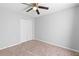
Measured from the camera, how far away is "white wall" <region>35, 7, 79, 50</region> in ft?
6.83

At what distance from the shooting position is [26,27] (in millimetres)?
2002

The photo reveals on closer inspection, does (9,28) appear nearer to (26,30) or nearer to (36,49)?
(26,30)

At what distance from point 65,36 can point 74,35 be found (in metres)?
0.42

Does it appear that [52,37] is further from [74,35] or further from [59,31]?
[74,35]

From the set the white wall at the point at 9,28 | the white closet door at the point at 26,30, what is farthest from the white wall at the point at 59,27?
the white wall at the point at 9,28

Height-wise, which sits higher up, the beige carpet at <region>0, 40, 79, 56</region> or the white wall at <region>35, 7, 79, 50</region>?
Result: the white wall at <region>35, 7, 79, 50</region>

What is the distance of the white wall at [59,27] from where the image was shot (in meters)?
2.08

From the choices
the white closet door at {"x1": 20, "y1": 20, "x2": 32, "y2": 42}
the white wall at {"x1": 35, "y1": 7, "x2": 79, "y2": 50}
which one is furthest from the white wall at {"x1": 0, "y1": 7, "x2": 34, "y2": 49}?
the white wall at {"x1": 35, "y1": 7, "x2": 79, "y2": 50}

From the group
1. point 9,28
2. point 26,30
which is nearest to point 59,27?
point 26,30

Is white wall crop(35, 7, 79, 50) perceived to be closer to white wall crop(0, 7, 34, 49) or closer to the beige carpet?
the beige carpet

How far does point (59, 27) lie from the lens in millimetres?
2416

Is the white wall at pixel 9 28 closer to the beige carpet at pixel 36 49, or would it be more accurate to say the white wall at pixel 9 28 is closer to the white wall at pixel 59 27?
the beige carpet at pixel 36 49

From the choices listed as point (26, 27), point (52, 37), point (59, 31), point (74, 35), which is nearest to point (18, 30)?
point (26, 27)

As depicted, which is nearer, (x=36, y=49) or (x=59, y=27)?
(x=59, y=27)
